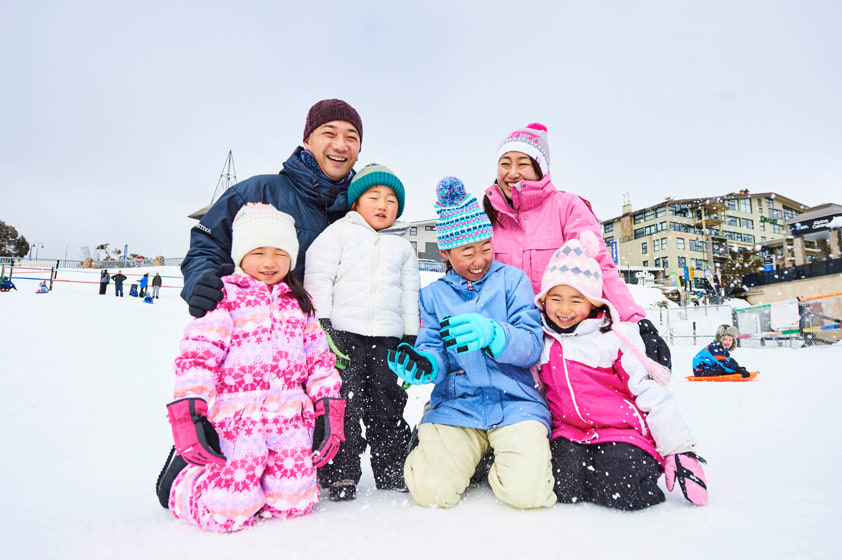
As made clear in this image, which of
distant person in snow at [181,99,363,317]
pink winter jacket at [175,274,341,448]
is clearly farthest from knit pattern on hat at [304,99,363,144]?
pink winter jacket at [175,274,341,448]

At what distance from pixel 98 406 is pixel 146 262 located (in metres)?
41.4

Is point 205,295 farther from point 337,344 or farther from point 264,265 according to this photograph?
point 337,344

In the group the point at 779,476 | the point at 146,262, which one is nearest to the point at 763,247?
the point at 779,476

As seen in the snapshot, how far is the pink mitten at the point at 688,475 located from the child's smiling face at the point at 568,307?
2.50 feet

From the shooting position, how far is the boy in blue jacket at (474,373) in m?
2.04

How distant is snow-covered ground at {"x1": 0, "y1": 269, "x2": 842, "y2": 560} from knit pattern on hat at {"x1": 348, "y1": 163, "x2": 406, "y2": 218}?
5.52 feet

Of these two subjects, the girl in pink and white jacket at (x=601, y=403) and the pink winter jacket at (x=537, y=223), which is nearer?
the girl in pink and white jacket at (x=601, y=403)

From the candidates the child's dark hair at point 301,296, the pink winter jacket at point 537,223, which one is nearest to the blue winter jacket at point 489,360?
the pink winter jacket at point 537,223

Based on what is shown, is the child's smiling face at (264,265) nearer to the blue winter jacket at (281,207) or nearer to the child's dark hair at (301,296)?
the child's dark hair at (301,296)

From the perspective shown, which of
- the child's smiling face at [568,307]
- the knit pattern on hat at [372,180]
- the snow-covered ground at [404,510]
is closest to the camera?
the snow-covered ground at [404,510]

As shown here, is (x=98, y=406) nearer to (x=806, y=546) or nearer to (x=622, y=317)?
(x=622, y=317)

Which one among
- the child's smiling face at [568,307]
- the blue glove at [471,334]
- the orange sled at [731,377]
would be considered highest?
the child's smiling face at [568,307]

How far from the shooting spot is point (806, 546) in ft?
4.61

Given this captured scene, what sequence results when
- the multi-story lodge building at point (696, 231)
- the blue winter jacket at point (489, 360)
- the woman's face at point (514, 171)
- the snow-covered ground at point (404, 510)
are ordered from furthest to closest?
the multi-story lodge building at point (696, 231) < the woman's face at point (514, 171) < the blue winter jacket at point (489, 360) < the snow-covered ground at point (404, 510)
